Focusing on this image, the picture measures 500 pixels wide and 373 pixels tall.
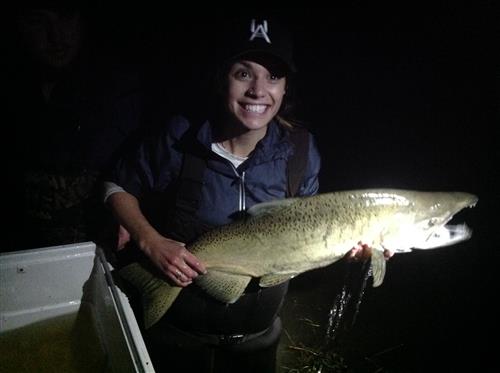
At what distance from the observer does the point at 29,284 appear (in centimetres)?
198

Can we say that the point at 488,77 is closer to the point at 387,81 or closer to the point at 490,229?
the point at 387,81

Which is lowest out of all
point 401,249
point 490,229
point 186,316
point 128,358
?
point 490,229

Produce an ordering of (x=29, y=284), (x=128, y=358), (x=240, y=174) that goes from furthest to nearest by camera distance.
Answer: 1. (x=240, y=174)
2. (x=29, y=284)
3. (x=128, y=358)

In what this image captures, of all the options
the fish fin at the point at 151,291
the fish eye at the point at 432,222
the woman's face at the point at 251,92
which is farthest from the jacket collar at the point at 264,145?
the fish eye at the point at 432,222

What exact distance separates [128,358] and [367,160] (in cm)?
563

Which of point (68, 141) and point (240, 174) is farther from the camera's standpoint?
point (68, 141)

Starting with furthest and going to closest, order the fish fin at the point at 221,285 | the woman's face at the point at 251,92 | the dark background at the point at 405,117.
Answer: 1. the dark background at the point at 405,117
2. the fish fin at the point at 221,285
3. the woman's face at the point at 251,92

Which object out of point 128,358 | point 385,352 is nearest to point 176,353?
point 128,358

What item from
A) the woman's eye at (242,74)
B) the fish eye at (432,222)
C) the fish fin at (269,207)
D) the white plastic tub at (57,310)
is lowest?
the white plastic tub at (57,310)

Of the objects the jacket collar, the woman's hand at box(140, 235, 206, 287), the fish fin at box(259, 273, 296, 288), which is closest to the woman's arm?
the woman's hand at box(140, 235, 206, 287)

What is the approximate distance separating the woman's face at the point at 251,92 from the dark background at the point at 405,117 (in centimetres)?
199

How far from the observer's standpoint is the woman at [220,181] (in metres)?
2.02

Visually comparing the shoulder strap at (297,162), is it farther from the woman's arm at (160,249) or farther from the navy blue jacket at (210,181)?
the woman's arm at (160,249)

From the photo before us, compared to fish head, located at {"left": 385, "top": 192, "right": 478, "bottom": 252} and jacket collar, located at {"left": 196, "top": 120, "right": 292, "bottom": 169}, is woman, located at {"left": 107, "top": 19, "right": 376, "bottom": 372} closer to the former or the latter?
jacket collar, located at {"left": 196, "top": 120, "right": 292, "bottom": 169}
